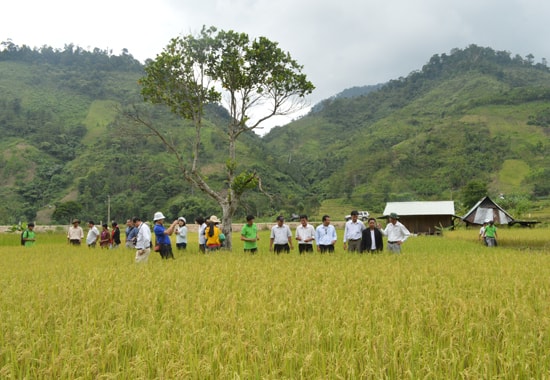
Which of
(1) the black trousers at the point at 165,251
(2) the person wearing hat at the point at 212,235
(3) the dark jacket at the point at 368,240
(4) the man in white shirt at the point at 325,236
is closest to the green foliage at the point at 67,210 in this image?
(2) the person wearing hat at the point at 212,235

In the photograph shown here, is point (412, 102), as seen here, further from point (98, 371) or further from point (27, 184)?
point (98, 371)

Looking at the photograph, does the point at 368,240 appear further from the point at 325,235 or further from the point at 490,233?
the point at 490,233

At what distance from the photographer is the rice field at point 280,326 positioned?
305cm

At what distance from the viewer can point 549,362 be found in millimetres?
3164

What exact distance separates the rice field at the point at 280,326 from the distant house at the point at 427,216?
33.7 m

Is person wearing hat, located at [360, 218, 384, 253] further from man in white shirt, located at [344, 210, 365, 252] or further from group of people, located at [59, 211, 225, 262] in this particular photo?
group of people, located at [59, 211, 225, 262]

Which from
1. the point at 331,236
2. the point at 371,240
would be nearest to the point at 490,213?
the point at 371,240

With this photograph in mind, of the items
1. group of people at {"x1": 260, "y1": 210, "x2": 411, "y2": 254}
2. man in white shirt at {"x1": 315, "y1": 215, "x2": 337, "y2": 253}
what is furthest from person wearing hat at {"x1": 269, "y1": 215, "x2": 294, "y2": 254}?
man in white shirt at {"x1": 315, "y1": 215, "x2": 337, "y2": 253}

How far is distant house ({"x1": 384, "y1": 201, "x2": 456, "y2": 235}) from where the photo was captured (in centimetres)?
4034

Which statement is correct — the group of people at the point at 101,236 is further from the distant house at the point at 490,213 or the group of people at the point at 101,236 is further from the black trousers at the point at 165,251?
the distant house at the point at 490,213

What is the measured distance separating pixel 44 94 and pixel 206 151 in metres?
64.0

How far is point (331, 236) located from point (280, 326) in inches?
323

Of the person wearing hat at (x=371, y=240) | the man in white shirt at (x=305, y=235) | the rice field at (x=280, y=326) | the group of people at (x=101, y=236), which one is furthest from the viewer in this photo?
the group of people at (x=101, y=236)

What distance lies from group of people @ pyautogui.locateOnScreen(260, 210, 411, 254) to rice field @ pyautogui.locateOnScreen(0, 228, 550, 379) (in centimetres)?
341
